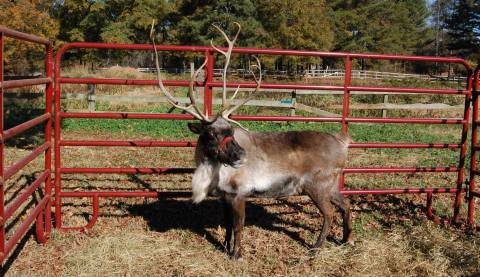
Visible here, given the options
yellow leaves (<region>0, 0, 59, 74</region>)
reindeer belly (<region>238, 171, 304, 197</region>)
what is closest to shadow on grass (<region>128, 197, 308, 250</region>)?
reindeer belly (<region>238, 171, 304, 197</region>)

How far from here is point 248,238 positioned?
18.2ft

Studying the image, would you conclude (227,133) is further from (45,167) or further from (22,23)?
(22,23)

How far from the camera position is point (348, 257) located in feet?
16.3

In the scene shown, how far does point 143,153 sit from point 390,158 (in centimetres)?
497

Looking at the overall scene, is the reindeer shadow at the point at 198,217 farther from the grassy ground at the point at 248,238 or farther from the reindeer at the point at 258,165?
the reindeer at the point at 258,165

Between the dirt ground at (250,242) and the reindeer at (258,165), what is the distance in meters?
0.35

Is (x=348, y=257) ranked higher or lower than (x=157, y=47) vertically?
lower

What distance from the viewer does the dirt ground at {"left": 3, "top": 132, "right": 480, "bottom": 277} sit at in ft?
15.3

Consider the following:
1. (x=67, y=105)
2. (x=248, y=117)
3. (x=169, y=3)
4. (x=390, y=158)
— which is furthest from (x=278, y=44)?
(x=248, y=117)

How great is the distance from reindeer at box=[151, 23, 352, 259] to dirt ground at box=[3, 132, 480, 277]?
0.35m

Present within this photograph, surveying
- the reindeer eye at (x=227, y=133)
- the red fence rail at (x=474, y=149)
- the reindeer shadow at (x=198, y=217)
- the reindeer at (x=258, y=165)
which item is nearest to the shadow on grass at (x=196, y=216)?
the reindeer shadow at (x=198, y=217)

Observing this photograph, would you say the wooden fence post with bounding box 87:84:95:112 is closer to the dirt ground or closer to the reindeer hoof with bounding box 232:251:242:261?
the dirt ground

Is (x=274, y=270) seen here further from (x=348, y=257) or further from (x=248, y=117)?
(x=248, y=117)

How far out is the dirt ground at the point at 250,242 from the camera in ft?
15.3
